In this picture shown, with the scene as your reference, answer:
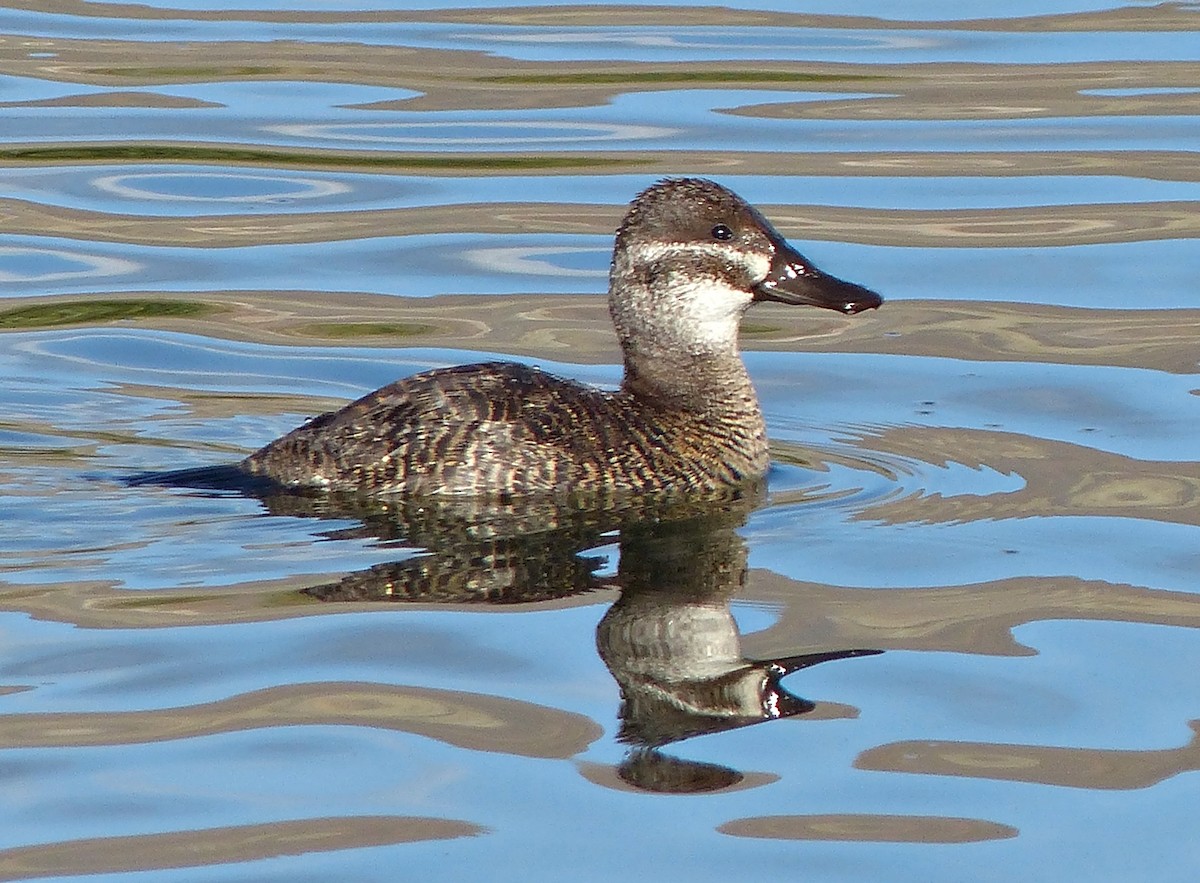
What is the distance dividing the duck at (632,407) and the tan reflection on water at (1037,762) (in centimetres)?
232

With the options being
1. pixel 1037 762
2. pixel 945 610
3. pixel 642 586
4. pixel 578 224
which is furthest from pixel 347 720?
pixel 578 224

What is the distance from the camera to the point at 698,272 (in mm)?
8188

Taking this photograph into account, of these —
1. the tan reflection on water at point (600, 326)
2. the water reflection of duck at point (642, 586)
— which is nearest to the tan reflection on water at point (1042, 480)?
the water reflection of duck at point (642, 586)

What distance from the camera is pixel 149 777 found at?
5.29 metres

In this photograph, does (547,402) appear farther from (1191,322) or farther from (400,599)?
(1191,322)

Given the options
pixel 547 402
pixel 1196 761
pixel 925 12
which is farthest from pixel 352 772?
pixel 925 12

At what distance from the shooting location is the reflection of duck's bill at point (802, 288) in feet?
26.9

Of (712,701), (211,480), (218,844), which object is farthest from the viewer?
(211,480)

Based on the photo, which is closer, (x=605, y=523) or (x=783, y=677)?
(x=783, y=677)

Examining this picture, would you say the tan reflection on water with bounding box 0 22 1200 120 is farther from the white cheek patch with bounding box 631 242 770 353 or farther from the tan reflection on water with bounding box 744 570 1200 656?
the tan reflection on water with bounding box 744 570 1200 656

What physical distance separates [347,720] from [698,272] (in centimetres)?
297

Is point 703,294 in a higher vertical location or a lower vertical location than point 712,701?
higher

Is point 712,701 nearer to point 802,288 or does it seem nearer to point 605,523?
point 605,523

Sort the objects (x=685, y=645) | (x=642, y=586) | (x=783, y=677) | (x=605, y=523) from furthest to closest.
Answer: (x=605, y=523) → (x=642, y=586) → (x=685, y=645) → (x=783, y=677)
